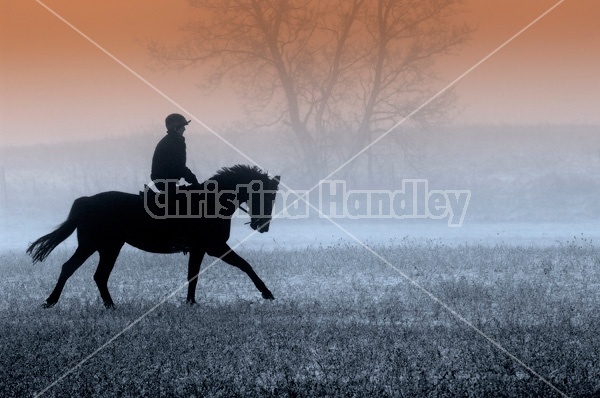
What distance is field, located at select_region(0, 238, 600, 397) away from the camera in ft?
21.1

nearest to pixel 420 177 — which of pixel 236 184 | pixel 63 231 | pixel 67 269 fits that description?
pixel 236 184

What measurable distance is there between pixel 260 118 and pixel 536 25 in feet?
75.3

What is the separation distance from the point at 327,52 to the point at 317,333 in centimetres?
2119

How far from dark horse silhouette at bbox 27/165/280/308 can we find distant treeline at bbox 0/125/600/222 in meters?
16.7

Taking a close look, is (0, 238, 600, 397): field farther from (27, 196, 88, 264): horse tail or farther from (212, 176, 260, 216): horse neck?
(212, 176, 260, 216): horse neck

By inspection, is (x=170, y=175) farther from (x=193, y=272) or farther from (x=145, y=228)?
(x=193, y=272)

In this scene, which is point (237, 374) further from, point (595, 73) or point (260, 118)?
point (595, 73)

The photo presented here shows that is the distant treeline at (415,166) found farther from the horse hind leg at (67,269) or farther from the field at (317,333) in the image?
the horse hind leg at (67,269)

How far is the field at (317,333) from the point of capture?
6.43 metres

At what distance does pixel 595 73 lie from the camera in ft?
148

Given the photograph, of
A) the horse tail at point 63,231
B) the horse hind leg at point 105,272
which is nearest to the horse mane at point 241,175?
the horse hind leg at point 105,272

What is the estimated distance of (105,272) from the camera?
10.7 metres

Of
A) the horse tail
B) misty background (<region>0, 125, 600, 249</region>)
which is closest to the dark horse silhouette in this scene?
the horse tail

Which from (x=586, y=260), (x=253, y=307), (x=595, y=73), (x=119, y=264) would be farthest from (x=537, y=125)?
(x=253, y=307)
